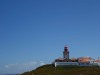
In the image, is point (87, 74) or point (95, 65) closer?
point (87, 74)

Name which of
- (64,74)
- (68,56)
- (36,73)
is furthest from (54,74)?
(68,56)

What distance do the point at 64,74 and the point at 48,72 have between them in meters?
9.16

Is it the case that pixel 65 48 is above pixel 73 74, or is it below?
above

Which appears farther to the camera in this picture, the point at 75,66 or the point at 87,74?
the point at 75,66

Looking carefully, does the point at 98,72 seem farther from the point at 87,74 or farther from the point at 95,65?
the point at 95,65

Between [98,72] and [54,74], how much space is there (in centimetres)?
1556

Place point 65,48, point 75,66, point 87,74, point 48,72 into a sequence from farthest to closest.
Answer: point 65,48, point 75,66, point 48,72, point 87,74

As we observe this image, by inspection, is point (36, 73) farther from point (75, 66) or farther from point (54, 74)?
point (75, 66)

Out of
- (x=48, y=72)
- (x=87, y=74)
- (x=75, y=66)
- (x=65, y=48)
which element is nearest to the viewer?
(x=87, y=74)

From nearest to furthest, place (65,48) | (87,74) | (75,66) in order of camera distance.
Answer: (87,74), (75,66), (65,48)

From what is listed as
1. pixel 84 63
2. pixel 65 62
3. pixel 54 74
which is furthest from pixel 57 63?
pixel 54 74

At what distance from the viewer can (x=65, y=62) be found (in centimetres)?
13300

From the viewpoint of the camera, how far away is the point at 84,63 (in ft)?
443

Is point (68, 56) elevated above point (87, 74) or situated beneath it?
elevated above
